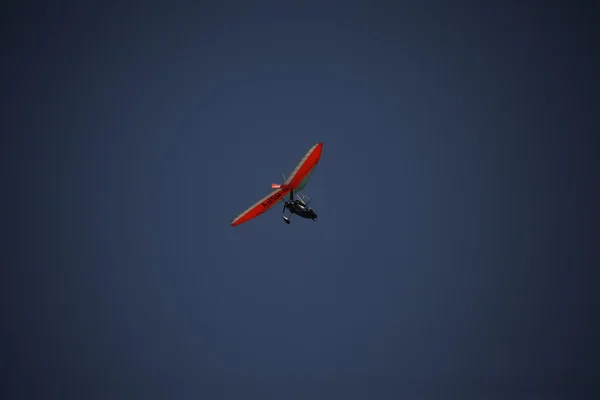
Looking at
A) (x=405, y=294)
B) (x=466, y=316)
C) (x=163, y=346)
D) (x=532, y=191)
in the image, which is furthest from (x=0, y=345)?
(x=532, y=191)

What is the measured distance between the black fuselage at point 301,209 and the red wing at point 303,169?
1361 millimetres

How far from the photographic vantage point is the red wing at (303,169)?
94.8ft

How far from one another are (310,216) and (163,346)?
71.8m

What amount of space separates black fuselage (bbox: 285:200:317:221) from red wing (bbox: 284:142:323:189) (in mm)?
1361

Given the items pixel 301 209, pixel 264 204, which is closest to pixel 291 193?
pixel 264 204

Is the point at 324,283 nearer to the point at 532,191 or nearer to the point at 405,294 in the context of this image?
the point at 405,294

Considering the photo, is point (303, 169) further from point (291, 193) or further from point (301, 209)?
point (301, 209)

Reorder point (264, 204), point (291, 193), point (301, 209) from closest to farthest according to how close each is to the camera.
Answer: point (301, 209) < point (264, 204) < point (291, 193)

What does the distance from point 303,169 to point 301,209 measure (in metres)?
2.70

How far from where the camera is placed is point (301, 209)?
27.8 meters

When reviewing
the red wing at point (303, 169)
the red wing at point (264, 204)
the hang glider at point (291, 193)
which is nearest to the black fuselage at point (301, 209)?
the hang glider at point (291, 193)

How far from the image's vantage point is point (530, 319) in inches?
3816

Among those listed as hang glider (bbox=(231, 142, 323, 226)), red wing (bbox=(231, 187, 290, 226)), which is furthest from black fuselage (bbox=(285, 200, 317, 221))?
red wing (bbox=(231, 187, 290, 226))

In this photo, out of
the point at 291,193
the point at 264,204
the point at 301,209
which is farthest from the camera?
the point at 291,193
